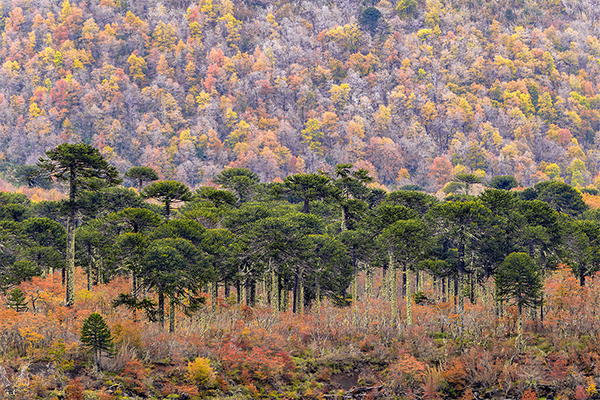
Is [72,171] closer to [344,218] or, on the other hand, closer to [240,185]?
[344,218]

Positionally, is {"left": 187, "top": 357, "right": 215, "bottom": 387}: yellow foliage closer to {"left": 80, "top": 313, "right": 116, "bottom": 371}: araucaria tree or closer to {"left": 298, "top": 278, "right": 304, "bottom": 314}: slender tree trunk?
{"left": 80, "top": 313, "right": 116, "bottom": 371}: araucaria tree

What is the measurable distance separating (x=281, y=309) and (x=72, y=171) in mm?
21551

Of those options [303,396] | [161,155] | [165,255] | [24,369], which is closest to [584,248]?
[303,396]

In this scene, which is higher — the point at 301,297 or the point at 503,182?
the point at 503,182

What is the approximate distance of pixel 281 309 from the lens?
47219 mm

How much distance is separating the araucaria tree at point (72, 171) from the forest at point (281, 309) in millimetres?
119

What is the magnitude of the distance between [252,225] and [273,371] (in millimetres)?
15378

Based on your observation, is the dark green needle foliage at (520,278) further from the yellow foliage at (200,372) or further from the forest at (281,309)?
the yellow foliage at (200,372)

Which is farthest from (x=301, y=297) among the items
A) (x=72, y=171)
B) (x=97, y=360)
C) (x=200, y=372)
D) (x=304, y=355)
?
(x=97, y=360)

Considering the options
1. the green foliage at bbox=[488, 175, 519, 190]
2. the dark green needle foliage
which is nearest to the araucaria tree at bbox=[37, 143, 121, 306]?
the dark green needle foliage

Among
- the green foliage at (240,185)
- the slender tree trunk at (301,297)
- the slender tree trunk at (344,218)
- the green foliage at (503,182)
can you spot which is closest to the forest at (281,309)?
the slender tree trunk at (301,297)

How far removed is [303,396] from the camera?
30.2 metres

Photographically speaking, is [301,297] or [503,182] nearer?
[301,297]

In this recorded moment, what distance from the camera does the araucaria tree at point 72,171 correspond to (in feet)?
113
